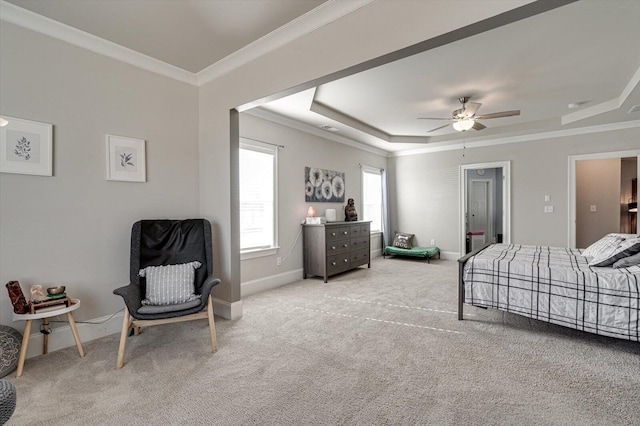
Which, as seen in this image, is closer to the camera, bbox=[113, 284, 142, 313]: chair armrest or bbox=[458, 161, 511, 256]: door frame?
bbox=[113, 284, 142, 313]: chair armrest

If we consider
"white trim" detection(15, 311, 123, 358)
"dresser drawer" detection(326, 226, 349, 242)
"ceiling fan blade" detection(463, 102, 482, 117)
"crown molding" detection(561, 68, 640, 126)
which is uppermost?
"crown molding" detection(561, 68, 640, 126)

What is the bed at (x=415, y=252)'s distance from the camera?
6.39 metres

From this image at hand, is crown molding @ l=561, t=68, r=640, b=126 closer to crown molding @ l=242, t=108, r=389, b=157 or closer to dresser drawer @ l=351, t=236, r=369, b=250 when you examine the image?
crown molding @ l=242, t=108, r=389, b=157

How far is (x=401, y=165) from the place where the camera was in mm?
7398

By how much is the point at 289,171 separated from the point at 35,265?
3156mm

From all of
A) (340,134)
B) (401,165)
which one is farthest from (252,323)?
(401,165)

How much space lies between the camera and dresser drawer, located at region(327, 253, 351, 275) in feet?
15.9

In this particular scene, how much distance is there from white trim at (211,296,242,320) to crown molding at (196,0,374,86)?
2452 millimetres

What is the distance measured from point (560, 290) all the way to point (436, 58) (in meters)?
2.42

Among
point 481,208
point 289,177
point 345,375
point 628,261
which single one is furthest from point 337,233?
point 481,208

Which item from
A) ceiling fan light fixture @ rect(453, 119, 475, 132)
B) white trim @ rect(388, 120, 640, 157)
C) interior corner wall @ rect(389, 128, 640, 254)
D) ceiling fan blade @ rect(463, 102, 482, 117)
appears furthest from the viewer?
interior corner wall @ rect(389, 128, 640, 254)

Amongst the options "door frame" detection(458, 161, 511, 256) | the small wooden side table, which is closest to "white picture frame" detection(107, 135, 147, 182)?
the small wooden side table

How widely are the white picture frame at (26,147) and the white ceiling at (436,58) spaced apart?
889mm

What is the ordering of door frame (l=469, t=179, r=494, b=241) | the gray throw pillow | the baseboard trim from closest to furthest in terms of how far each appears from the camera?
the gray throw pillow, the baseboard trim, door frame (l=469, t=179, r=494, b=241)
